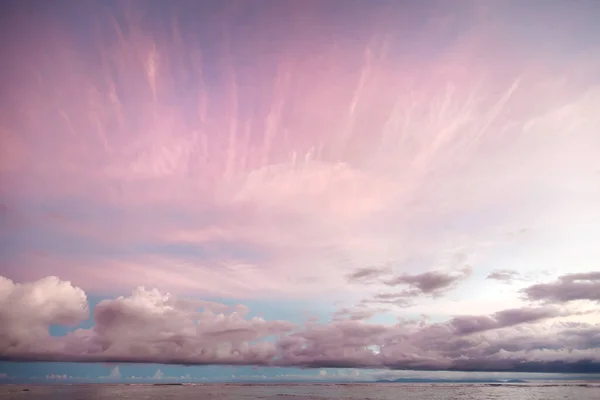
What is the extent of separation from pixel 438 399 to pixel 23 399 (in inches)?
7707

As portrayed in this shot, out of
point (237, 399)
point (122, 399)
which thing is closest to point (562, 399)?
point (237, 399)

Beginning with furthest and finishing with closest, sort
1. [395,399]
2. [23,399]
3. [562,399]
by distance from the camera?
[395,399], [562,399], [23,399]

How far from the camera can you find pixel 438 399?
184 meters

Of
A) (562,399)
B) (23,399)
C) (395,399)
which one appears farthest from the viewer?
(395,399)

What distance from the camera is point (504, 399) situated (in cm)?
18250

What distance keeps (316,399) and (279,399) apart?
18748mm

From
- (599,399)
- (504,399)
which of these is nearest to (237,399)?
(504,399)

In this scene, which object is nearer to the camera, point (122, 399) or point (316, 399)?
point (122, 399)

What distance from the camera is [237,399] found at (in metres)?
179

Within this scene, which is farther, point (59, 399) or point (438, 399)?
point (438, 399)

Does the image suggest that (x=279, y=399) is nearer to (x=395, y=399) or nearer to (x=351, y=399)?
(x=351, y=399)

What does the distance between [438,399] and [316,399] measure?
6145 cm

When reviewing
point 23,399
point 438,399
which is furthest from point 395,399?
point 23,399

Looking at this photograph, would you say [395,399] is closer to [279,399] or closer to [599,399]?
[279,399]
